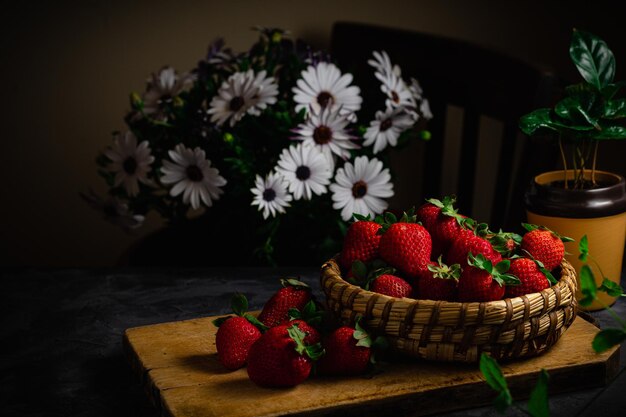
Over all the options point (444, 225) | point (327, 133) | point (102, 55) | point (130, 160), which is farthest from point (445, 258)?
point (102, 55)

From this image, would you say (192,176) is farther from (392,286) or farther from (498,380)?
(498,380)

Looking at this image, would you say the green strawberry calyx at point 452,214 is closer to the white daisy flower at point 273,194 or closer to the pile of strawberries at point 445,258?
the pile of strawberries at point 445,258

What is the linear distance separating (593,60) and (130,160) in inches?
30.6

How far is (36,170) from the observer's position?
83.0 inches

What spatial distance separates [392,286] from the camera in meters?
1.02

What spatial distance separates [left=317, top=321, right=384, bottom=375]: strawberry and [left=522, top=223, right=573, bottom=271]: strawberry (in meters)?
0.23

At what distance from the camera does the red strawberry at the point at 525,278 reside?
1.00 metres

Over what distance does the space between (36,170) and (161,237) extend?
0.44 meters

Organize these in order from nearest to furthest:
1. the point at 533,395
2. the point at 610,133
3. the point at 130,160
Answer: the point at 533,395 < the point at 610,133 < the point at 130,160

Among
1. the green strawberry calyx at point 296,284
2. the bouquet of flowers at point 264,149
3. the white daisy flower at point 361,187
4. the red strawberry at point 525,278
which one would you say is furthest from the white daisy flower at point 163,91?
the red strawberry at point 525,278

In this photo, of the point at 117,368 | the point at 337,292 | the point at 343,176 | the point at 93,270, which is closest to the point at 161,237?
the point at 93,270

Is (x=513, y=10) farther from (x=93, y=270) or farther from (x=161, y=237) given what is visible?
(x=93, y=270)

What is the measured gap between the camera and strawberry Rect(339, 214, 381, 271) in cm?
108

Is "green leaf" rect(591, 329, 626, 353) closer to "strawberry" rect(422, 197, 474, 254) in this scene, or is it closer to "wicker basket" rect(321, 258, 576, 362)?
"wicker basket" rect(321, 258, 576, 362)
